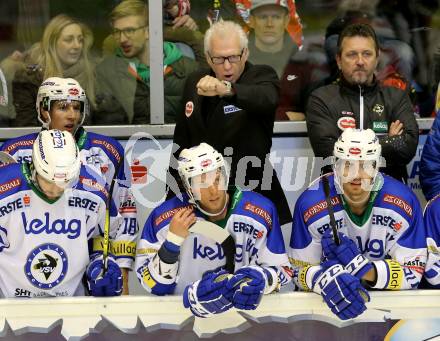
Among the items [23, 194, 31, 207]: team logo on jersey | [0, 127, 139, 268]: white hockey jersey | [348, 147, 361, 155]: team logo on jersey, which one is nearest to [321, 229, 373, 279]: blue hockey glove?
[348, 147, 361, 155]: team logo on jersey

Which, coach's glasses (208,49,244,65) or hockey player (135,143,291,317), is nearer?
hockey player (135,143,291,317)

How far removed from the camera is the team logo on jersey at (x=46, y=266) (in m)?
4.31

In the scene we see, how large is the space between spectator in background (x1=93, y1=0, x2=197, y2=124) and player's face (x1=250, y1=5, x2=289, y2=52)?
1.47ft

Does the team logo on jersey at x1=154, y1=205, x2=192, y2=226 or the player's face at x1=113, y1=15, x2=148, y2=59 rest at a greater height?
the player's face at x1=113, y1=15, x2=148, y2=59

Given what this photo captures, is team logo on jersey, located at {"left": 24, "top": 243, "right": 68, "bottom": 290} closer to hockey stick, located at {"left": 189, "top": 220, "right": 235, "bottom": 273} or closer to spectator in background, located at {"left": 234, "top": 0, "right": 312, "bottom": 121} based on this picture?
hockey stick, located at {"left": 189, "top": 220, "right": 235, "bottom": 273}

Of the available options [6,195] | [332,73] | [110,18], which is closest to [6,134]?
[110,18]

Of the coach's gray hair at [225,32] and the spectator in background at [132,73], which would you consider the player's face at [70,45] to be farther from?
the coach's gray hair at [225,32]

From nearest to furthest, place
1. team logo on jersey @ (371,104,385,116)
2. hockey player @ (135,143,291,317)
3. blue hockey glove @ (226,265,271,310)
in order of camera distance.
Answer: blue hockey glove @ (226,265,271,310) < hockey player @ (135,143,291,317) < team logo on jersey @ (371,104,385,116)

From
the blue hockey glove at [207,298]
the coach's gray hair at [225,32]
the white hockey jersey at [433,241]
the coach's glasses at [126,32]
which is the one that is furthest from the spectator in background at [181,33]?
the blue hockey glove at [207,298]

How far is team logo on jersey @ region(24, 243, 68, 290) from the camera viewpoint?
14.1 feet

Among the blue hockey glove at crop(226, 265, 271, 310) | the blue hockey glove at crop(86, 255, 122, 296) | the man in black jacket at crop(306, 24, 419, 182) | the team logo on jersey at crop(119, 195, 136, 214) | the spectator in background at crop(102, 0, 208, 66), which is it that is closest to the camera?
the blue hockey glove at crop(226, 265, 271, 310)

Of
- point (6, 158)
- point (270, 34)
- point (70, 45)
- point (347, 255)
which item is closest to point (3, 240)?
point (6, 158)

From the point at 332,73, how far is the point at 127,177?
158 centimetres

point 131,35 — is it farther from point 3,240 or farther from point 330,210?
point 330,210
